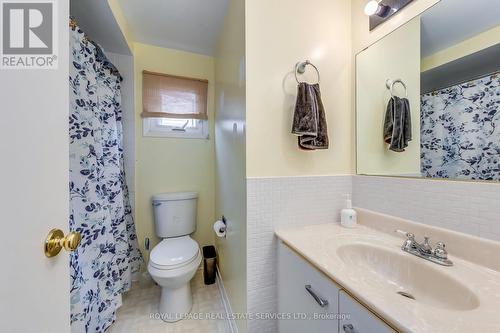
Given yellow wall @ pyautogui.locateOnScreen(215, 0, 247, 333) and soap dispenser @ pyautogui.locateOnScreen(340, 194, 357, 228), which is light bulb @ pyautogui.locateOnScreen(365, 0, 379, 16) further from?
soap dispenser @ pyautogui.locateOnScreen(340, 194, 357, 228)

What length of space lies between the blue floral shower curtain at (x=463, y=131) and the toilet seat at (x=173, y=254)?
1502 mm

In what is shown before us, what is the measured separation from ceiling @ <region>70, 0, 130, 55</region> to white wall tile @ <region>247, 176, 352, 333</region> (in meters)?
1.42

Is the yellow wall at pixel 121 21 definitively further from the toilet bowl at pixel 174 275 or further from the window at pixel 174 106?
the toilet bowl at pixel 174 275

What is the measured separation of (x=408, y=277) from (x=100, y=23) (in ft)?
7.38

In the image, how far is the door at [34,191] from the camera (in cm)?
35

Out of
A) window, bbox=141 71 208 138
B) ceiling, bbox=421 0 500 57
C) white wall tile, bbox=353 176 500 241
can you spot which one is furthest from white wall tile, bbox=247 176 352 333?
window, bbox=141 71 208 138

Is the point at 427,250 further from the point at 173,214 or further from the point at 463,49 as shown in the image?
the point at 173,214

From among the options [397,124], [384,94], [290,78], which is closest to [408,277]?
[397,124]

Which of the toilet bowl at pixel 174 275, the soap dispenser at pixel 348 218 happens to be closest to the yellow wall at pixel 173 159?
the toilet bowl at pixel 174 275

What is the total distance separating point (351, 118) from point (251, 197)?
31.6 inches

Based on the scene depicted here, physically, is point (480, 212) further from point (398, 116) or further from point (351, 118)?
point (351, 118)

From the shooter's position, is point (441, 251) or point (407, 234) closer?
point (441, 251)

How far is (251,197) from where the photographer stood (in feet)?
3.25

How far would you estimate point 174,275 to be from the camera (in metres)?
1.31
